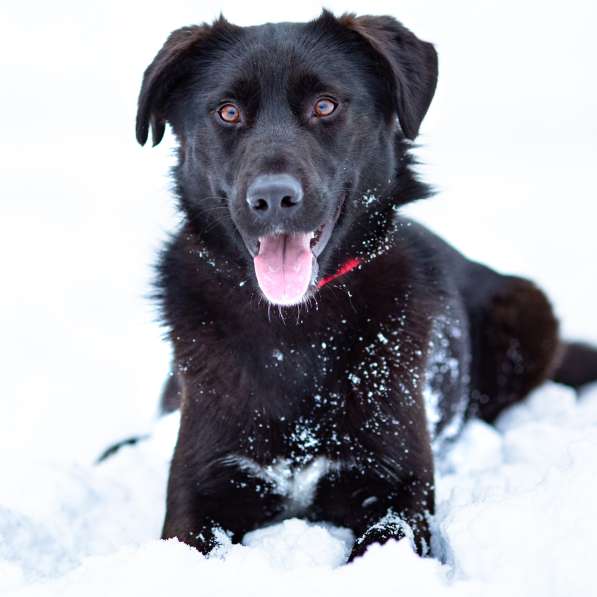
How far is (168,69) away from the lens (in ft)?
8.83

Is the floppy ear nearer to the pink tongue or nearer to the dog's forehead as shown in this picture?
the dog's forehead

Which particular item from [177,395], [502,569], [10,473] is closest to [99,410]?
[177,395]

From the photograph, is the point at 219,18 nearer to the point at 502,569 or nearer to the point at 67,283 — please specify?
the point at 502,569

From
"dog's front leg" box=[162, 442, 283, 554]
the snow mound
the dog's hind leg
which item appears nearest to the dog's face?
"dog's front leg" box=[162, 442, 283, 554]

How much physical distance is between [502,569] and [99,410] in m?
3.03

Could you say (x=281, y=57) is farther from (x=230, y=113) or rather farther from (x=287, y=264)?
(x=287, y=264)

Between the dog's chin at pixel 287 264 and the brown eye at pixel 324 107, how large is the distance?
1.18ft

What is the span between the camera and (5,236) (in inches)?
280

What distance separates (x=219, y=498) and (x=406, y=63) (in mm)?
1519

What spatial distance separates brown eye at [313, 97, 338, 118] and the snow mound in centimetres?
125

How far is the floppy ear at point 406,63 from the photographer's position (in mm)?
2541

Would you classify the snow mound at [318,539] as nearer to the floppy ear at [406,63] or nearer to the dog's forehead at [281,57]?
the floppy ear at [406,63]

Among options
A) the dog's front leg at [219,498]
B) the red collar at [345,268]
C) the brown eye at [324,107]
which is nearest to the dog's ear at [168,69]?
the brown eye at [324,107]

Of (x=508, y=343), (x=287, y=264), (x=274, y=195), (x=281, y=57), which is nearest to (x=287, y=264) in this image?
(x=287, y=264)
